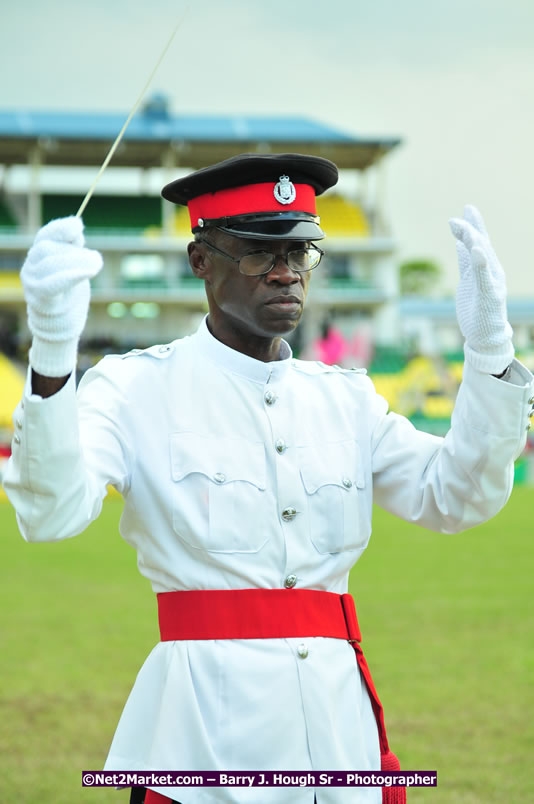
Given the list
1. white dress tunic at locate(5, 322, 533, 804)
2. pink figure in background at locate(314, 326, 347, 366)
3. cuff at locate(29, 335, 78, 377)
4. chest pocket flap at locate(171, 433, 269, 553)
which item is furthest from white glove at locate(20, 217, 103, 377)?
pink figure in background at locate(314, 326, 347, 366)

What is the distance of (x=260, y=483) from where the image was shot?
111 inches

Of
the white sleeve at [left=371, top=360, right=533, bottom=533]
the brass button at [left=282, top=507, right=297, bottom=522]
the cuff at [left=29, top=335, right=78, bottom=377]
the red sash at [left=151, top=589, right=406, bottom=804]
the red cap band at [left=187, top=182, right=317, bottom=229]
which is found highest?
the red cap band at [left=187, top=182, right=317, bottom=229]

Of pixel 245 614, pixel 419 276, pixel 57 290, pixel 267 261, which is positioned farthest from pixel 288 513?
pixel 419 276

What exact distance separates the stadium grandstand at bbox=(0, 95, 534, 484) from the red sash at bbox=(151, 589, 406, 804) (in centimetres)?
3480

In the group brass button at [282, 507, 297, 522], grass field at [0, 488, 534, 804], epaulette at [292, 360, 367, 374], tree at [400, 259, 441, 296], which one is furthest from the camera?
tree at [400, 259, 441, 296]

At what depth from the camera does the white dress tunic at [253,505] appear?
2.66 metres

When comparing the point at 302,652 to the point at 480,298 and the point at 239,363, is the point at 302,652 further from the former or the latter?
the point at 480,298

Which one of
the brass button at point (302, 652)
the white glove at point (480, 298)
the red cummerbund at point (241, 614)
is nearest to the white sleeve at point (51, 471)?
the red cummerbund at point (241, 614)

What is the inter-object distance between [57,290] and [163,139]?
39971mm

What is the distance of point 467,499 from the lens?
2775mm

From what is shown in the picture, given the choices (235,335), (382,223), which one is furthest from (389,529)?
(382,223)

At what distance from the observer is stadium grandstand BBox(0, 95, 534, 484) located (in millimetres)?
40438

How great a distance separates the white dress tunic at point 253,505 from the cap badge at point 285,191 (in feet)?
1.39

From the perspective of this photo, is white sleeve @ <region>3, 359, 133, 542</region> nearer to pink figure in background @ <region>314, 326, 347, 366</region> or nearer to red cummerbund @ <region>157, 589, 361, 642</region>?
red cummerbund @ <region>157, 589, 361, 642</region>
